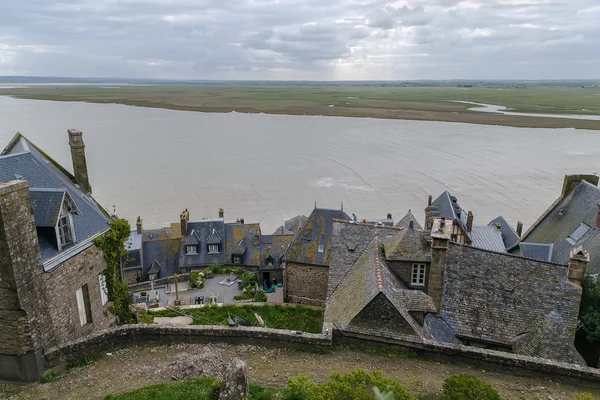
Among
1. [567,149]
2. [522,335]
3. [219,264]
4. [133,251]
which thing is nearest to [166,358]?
[522,335]

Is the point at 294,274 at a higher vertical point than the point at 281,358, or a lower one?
lower

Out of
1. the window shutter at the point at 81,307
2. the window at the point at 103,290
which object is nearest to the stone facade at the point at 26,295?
the window shutter at the point at 81,307

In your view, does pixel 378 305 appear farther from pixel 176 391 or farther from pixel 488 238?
pixel 488 238

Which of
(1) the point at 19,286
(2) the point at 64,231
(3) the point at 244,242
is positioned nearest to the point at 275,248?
(3) the point at 244,242

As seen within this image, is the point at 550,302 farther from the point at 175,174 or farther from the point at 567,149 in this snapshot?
the point at 567,149

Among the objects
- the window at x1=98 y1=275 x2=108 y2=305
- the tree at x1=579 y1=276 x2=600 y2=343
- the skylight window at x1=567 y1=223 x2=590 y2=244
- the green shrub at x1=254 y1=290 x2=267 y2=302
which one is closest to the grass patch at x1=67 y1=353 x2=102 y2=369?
the window at x1=98 y1=275 x2=108 y2=305
